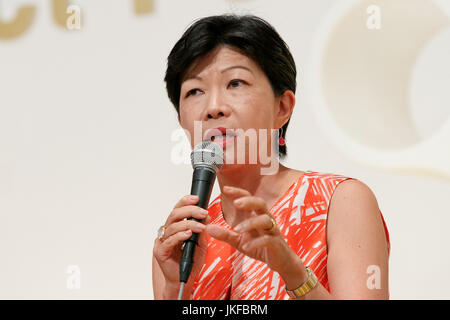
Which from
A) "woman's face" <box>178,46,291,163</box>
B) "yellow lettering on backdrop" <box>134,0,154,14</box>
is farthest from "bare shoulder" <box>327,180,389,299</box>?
"yellow lettering on backdrop" <box>134,0,154,14</box>

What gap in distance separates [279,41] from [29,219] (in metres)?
1.32

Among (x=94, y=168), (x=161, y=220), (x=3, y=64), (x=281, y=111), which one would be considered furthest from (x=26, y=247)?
(x=281, y=111)

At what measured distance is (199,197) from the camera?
108 centimetres

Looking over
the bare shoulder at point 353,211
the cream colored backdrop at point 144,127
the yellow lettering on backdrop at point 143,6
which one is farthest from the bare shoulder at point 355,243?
the yellow lettering on backdrop at point 143,6

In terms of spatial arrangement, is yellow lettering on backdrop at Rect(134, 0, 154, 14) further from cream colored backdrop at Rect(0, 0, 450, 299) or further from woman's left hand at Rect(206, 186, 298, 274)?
woman's left hand at Rect(206, 186, 298, 274)

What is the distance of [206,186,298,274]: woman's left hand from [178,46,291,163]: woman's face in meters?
0.31

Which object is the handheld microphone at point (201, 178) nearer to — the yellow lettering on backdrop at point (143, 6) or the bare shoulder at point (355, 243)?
the bare shoulder at point (355, 243)

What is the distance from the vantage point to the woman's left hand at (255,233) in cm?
96

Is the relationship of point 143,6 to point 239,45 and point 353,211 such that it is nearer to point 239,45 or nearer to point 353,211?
point 239,45

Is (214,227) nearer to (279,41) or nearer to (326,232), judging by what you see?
(326,232)

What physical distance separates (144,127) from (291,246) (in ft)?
3.40

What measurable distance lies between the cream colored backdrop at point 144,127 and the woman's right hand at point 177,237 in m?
0.86

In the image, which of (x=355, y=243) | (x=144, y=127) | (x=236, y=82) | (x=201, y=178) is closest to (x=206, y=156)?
(x=201, y=178)

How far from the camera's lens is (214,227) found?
97 centimetres
